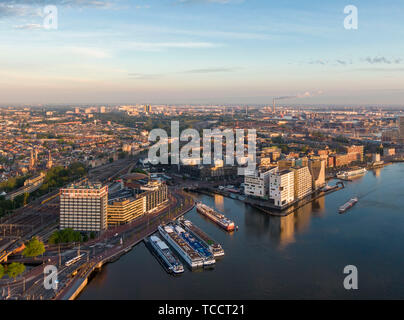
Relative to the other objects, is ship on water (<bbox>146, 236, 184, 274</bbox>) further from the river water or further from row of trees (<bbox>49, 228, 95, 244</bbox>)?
row of trees (<bbox>49, 228, 95, 244</bbox>)

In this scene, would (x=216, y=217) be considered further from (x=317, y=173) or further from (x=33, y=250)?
(x=317, y=173)

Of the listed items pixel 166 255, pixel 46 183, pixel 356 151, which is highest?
pixel 356 151

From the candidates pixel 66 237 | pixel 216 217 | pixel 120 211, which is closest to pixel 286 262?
pixel 216 217

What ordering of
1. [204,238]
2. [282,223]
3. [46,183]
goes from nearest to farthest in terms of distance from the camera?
[204,238] → [282,223] → [46,183]

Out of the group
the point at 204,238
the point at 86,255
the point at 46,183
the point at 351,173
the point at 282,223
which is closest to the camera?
the point at 86,255

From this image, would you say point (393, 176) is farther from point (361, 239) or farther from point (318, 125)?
point (318, 125)

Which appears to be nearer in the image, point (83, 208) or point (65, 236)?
point (65, 236)

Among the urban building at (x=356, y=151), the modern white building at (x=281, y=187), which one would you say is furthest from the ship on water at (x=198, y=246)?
the urban building at (x=356, y=151)

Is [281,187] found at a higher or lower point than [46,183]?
higher

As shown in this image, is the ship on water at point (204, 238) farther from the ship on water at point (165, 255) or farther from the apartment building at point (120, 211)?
the apartment building at point (120, 211)
